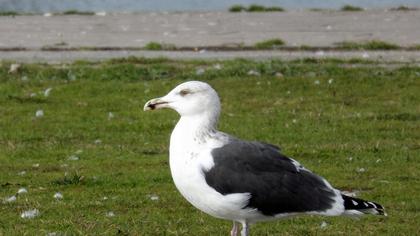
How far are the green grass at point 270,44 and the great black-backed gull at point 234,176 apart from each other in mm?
14180

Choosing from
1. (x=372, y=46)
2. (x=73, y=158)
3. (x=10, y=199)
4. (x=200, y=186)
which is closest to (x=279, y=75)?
(x=372, y=46)

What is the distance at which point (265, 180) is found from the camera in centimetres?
828

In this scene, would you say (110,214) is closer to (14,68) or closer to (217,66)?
(217,66)

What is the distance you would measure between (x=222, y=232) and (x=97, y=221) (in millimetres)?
1176

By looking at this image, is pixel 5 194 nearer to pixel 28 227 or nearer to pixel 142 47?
pixel 28 227

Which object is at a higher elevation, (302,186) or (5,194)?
(302,186)

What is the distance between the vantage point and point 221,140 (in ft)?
27.4

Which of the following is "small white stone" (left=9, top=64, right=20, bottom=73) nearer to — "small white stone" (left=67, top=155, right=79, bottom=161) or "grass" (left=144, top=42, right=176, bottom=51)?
"grass" (left=144, top=42, right=176, bottom=51)

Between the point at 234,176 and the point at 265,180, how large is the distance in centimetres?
26

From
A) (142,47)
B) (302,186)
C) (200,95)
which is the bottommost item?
(142,47)

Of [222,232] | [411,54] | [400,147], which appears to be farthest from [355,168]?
[411,54]

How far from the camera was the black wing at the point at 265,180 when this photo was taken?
8.15m

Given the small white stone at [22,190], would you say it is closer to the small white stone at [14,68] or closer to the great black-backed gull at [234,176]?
the great black-backed gull at [234,176]

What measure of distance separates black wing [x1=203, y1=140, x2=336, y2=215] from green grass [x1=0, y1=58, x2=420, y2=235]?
1033 mm
